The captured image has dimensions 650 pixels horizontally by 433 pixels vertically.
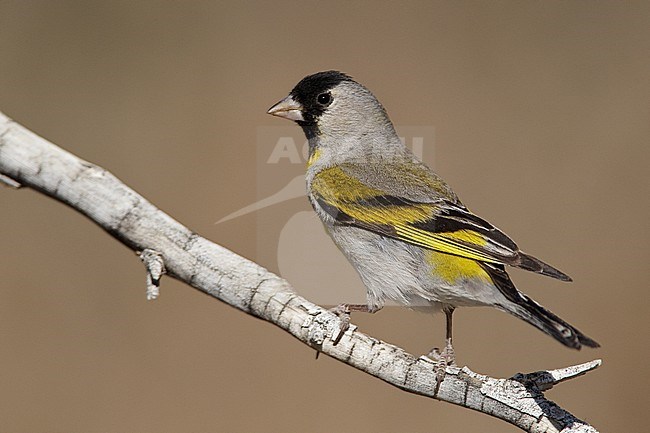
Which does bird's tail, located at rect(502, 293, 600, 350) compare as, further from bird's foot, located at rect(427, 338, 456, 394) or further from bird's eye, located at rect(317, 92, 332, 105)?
bird's eye, located at rect(317, 92, 332, 105)

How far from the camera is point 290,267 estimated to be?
3.38 metres

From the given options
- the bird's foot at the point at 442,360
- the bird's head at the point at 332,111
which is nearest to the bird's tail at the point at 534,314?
the bird's foot at the point at 442,360

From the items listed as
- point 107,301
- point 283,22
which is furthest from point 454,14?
point 107,301

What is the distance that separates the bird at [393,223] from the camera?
259 cm

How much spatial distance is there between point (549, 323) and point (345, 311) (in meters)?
0.70

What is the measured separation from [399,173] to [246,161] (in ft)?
8.53

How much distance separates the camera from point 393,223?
286 cm

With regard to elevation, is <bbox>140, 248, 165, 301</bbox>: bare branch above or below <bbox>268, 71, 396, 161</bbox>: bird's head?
below

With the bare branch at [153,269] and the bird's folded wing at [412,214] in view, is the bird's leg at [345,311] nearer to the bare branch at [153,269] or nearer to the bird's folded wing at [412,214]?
the bird's folded wing at [412,214]

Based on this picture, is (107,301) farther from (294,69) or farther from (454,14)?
(454,14)

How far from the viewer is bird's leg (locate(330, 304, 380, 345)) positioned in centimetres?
246

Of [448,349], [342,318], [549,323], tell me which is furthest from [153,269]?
[549,323]

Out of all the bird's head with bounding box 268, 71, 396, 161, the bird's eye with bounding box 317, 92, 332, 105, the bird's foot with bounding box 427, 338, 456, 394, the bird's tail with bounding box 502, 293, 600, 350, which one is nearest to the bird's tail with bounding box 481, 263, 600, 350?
the bird's tail with bounding box 502, 293, 600, 350

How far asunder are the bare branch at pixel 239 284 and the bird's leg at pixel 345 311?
0.02m
